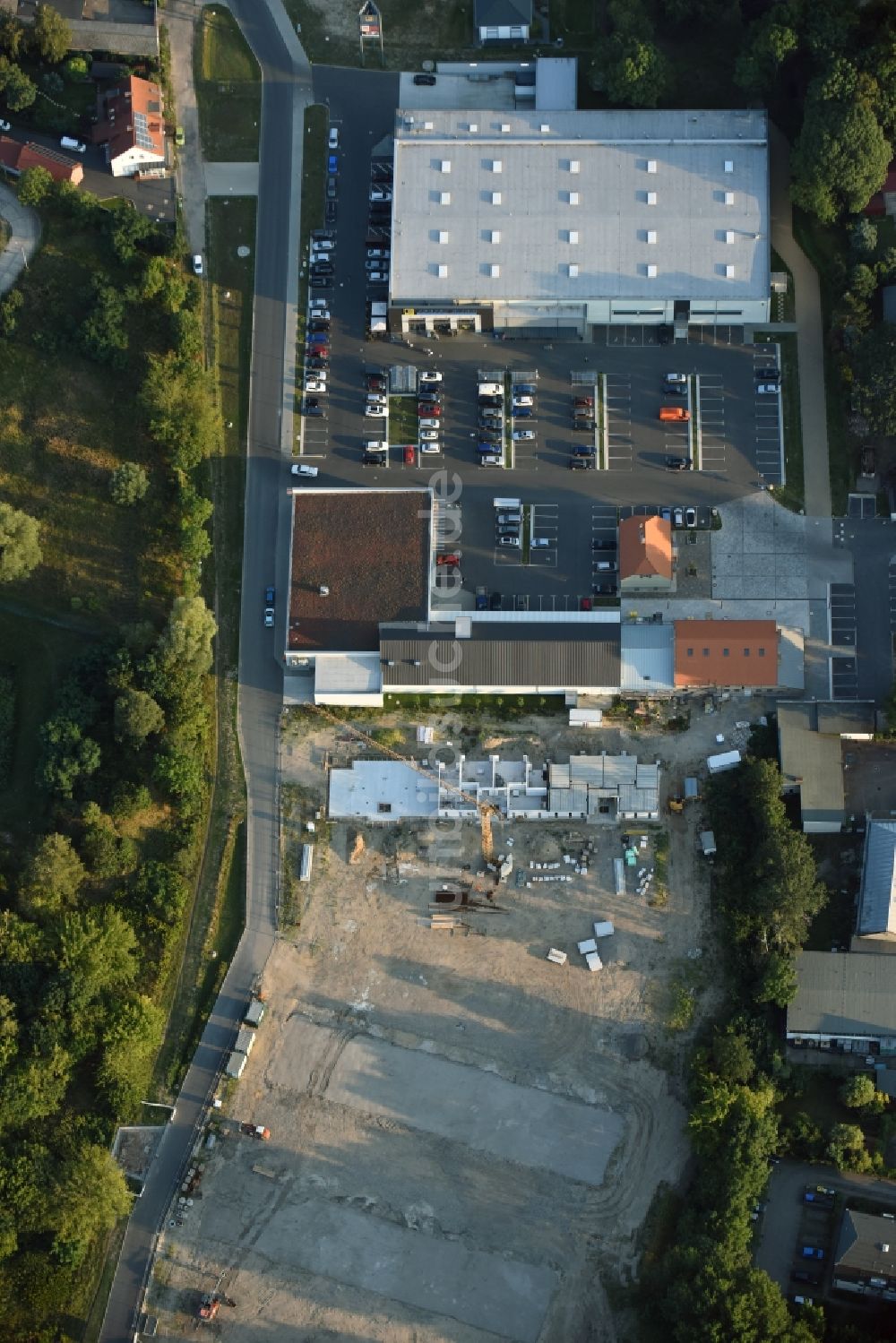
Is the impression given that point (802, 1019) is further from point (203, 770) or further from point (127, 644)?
point (127, 644)

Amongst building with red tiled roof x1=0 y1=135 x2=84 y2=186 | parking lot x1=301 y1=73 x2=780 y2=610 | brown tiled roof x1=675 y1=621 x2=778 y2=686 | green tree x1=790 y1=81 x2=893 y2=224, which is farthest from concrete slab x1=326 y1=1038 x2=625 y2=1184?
building with red tiled roof x1=0 y1=135 x2=84 y2=186

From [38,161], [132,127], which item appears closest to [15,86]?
[38,161]

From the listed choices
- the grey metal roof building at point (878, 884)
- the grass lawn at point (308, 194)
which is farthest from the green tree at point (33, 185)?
the grey metal roof building at point (878, 884)

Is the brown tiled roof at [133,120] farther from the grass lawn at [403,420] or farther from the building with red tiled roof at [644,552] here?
the building with red tiled roof at [644,552]

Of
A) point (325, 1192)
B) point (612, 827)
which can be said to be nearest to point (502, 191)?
point (612, 827)

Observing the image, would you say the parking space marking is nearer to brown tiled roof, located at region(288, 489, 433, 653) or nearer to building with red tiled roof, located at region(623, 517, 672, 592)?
building with red tiled roof, located at region(623, 517, 672, 592)

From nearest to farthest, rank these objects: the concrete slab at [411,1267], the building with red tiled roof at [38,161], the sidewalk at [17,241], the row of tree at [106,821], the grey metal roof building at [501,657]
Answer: the concrete slab at [411,1267]
the row of tree at [106,821]
the grey metal roof building at [501,657]
the sidewalk at [17,241]
the building with red tiled roof at [38,161]
